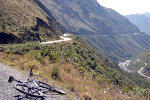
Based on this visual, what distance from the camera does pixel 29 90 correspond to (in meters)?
7.43

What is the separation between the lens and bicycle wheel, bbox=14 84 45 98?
23.7ft

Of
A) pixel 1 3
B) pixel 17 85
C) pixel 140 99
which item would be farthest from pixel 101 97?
pixel 1 3

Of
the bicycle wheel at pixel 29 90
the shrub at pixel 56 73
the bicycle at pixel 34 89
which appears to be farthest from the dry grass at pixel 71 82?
the bicycle wheel at pixel 29 90

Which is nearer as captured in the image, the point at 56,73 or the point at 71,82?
the point at 71,82

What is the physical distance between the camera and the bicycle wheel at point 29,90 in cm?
724

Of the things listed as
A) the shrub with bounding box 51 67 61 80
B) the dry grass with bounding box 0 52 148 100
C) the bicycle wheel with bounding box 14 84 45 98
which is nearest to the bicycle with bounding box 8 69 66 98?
the bicycle wheel with bounding box 14 84 45 98

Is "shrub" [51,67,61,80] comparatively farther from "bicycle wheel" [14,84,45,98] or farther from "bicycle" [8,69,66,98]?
"bicycle wheel" [14,84,45,98]

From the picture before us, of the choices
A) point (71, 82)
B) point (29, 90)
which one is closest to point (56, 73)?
point (71, 82)

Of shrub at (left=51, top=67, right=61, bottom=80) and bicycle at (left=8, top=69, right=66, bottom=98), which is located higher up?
bicycle at (left=8, top=69, right=66, bottom=98)

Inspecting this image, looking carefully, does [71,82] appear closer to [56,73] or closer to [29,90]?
[56,73]

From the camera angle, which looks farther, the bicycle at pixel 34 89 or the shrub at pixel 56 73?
the shrub at pixel 56 73

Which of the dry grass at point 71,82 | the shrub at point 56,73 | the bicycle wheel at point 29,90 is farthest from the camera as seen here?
the shrub at point 56,73

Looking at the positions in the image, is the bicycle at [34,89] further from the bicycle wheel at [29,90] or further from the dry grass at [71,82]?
the dry grass at [71,82]

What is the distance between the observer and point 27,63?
12109mm
